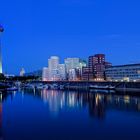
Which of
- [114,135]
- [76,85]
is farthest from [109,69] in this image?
[114,135]

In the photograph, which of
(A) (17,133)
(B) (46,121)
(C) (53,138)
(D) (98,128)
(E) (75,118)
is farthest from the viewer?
(E) (75,118)

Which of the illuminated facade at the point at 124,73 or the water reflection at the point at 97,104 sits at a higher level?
the illuminated facade at the point at 124,73

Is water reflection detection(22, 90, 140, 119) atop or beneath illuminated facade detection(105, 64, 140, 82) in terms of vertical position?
beneath

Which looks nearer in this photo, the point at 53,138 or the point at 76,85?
the point at 53,138

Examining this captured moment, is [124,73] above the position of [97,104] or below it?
above

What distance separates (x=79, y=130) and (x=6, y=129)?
6.44 m

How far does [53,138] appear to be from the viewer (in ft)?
85.5

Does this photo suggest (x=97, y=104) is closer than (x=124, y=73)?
Yes

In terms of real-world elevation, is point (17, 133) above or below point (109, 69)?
below

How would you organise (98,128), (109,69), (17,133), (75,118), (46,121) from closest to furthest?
(17,133)
(98,128)
(46,121)
(75,118)
(109,69)

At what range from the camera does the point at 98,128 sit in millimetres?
30547

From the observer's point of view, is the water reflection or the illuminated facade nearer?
the water reflection

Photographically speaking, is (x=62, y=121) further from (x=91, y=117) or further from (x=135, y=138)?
(x=135, y=138)

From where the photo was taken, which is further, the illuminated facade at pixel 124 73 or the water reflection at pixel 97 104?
the illuminated facade at pixel 124 73
